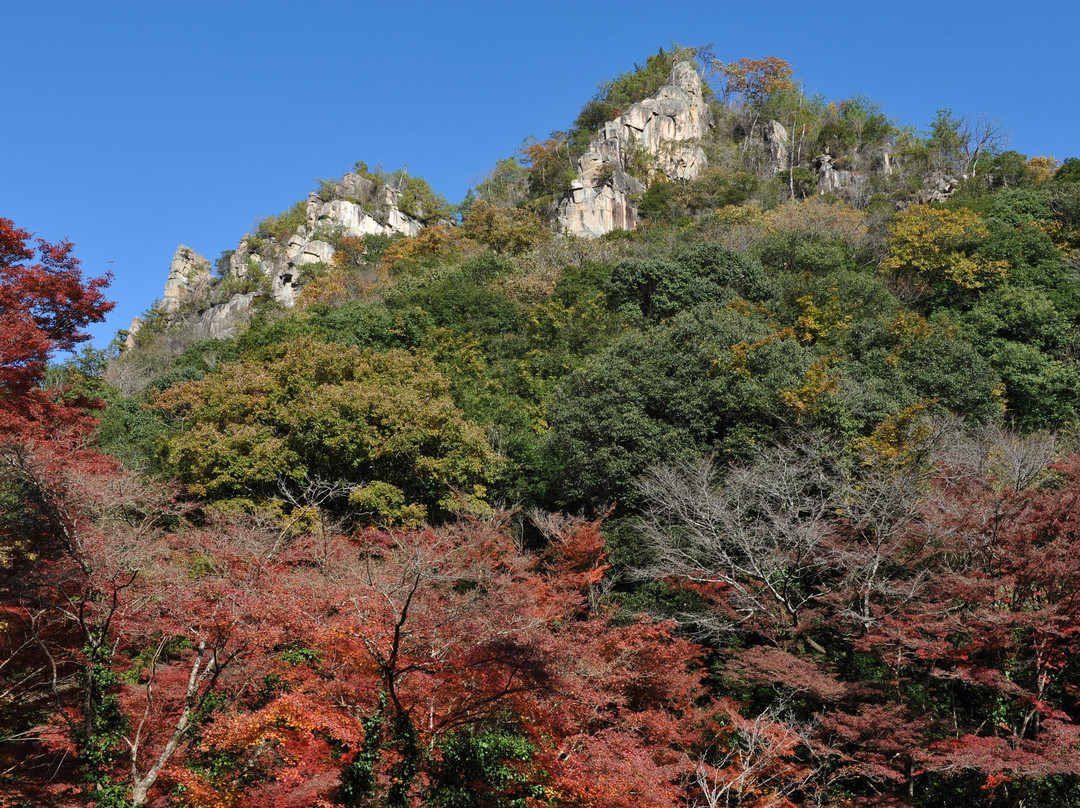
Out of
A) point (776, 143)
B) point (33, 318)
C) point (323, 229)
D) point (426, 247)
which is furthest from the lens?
point (776, 143)

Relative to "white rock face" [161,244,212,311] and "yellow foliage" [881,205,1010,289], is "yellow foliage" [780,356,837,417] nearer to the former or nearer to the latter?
"yellow foliage" [881,205,1010,289]

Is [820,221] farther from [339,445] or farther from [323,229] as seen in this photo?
[323,229]

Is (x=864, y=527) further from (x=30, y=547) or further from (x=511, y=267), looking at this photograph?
(x=511, y=267)

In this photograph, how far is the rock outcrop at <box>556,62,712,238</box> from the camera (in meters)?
37.3

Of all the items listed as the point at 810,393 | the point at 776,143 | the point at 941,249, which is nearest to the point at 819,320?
the point at 810,393

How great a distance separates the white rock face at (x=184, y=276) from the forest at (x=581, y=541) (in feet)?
95.7

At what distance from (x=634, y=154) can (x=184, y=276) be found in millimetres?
38121

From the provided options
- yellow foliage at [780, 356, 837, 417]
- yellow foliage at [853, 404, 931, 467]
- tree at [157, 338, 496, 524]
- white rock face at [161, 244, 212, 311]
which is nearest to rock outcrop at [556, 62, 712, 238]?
yellow foliage at [780, 356, 837, 417]

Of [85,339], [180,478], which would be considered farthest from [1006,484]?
[85,339]

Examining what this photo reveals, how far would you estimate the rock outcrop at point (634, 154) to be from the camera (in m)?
37.3

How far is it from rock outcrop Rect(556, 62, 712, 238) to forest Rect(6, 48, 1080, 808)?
1103 centimetres

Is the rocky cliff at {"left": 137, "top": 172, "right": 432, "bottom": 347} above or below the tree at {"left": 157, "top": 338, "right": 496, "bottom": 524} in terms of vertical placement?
above

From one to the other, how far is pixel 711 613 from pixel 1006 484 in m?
5.52

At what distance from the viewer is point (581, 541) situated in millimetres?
14555
